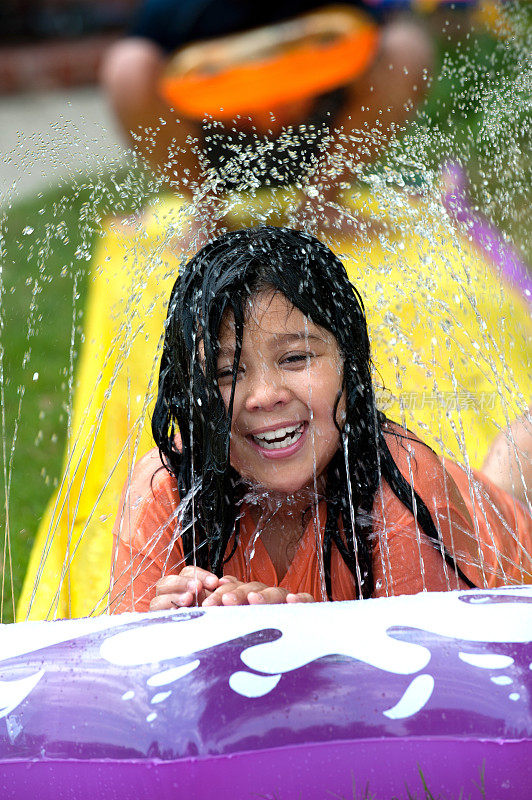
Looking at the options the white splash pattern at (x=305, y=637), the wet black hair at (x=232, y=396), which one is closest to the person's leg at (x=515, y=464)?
the wet black hair at (x=232, y=396)

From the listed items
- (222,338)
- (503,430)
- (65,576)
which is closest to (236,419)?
(222,338)

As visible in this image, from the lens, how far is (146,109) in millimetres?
4395

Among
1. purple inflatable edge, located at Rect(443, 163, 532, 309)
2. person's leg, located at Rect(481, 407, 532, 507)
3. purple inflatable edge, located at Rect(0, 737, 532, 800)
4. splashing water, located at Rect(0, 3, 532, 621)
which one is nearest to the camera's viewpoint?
purple inflatable edge, located at Rect(0, 737, 532, 800)

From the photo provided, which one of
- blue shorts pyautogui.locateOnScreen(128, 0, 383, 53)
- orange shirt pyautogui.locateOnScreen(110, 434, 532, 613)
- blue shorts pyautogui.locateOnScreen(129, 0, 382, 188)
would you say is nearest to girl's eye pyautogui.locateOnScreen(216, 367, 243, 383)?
orange shirt pyautogui.locateOnScreen(110, 434, 532, 613)

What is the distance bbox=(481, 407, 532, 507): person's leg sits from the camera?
2.55 meters

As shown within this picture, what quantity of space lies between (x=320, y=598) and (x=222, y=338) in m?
0.52

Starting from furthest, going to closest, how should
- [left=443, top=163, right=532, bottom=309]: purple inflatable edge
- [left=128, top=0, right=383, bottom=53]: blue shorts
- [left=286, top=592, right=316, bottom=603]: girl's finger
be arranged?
[left=128, top=0, right=383, bottom=53]: blue shorts, [left=443, top=163, right=532, bottom=309]: purple inflatable edge, [left=286, top=592, right=316, bottom=603]: girl's finger

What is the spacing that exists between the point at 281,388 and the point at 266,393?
1.3 inches

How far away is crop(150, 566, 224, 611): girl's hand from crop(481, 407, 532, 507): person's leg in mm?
1131

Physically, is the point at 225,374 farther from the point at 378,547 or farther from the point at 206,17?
the point at 206,17

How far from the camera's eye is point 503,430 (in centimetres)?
266

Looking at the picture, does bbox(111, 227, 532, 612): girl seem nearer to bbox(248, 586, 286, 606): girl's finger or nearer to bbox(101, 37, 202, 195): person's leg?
bbox(248, 586, 286, 606): girl's finger

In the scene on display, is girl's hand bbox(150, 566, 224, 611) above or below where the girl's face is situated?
below

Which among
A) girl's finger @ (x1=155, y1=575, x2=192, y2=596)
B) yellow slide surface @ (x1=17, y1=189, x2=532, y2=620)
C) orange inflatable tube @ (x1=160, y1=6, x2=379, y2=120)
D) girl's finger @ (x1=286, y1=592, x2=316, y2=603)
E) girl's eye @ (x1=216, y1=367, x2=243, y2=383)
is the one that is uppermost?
orange inflatable tube @ (x1=160, y1=6, x2=379, y2=120)
